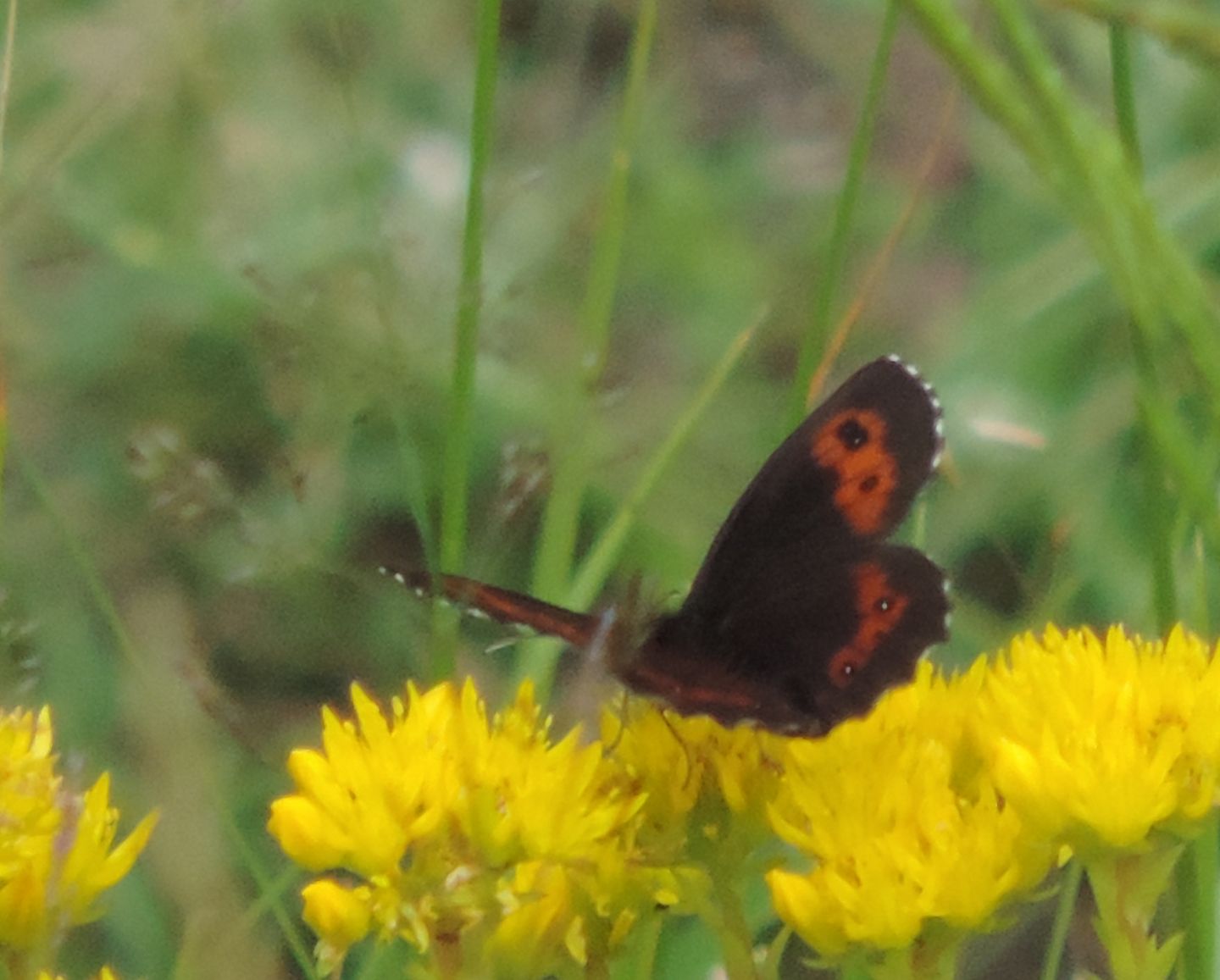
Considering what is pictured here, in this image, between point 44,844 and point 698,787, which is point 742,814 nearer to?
point 698,787

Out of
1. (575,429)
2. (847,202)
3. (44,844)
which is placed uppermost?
(847,202)

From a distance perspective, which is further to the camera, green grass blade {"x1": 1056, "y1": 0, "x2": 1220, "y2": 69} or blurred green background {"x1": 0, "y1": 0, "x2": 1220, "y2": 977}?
blurred green background {"x1": 0, "y1": 0, "x2": 1220, "y2": 977}

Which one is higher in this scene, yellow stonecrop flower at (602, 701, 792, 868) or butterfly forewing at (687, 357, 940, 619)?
butterfly forewing at (687, 357, 940, 619)

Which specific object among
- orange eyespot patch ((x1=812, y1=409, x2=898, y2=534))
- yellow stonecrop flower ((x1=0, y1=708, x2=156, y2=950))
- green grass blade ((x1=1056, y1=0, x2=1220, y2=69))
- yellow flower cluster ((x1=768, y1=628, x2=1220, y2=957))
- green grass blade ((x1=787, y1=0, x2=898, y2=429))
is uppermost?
green grass blade ((x1=1056, y1=0, x2=1220, y2=69))

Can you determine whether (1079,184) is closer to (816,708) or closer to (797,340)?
(816,708)

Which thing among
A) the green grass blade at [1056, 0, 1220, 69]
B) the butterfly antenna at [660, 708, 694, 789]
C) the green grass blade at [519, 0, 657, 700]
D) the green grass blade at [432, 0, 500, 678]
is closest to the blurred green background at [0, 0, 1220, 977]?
the green grass blade at [519, 0, 657, 700]

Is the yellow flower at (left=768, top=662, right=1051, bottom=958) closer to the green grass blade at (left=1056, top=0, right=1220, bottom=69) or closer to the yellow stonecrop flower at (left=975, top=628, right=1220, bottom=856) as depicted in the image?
the yellow stonecrop flower at (left=975, top=628, right=1220, bottom=856)

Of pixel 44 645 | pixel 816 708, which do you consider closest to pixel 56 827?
pixel 816 708

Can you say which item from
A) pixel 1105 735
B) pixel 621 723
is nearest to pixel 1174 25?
pixel 1105 735
